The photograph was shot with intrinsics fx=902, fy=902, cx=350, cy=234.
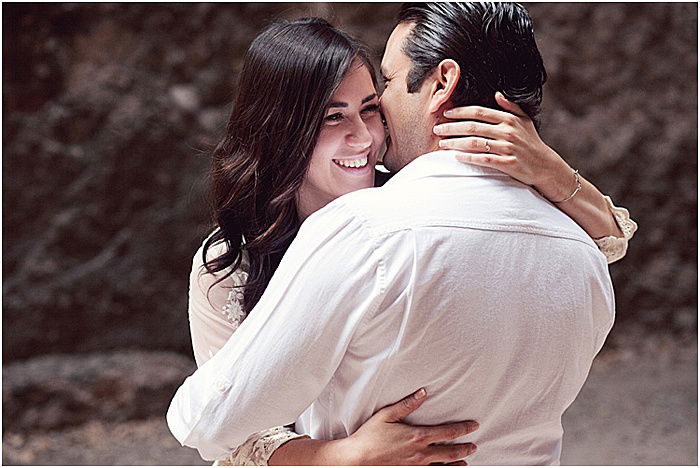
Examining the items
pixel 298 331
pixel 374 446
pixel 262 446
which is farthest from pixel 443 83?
pixel 262 446

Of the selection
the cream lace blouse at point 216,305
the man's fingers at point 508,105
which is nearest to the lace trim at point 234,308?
the cream lace blouse at point 216,305

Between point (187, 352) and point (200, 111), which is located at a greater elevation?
point (200, 111)

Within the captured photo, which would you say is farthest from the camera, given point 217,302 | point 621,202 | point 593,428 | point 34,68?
point 621,202

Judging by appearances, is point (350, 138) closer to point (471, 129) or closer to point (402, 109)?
point (402, 109)

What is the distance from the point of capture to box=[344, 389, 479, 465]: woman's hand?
4.25 feet

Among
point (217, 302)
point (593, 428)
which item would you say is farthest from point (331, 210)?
point (593, 428)

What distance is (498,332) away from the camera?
1256 mm

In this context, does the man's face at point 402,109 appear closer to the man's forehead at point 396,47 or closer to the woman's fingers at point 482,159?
the man's forehead at point 396,47

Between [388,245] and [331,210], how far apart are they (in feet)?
0.32

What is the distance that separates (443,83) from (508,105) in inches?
4.4

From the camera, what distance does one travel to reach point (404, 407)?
50.9 inches

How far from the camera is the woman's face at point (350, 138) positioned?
1528 mm

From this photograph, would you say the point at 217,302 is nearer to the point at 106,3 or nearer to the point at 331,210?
the point at 331,210

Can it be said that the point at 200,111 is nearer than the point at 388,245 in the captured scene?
No
